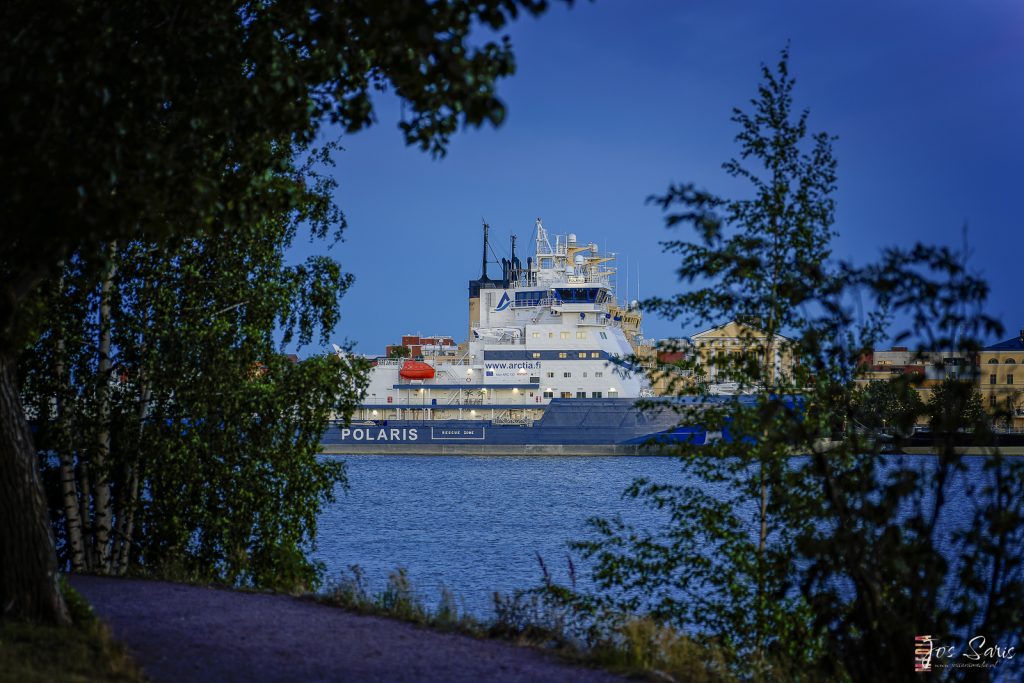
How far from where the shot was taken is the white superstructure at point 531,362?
49.2 meters

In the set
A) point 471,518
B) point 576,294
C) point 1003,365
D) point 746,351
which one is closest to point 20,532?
point 746,351

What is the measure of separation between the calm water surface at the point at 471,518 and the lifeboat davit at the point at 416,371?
536 centimetres

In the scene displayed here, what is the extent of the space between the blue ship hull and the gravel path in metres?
38.0

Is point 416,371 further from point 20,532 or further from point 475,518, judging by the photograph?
point 20,532

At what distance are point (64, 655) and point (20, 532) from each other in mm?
1120

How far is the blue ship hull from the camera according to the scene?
→ 4697 cm

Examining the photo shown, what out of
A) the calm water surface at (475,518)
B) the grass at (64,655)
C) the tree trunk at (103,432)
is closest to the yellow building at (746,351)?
the calm water surface at (475,518)

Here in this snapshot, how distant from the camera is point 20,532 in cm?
616

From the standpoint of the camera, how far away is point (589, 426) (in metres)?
47.0

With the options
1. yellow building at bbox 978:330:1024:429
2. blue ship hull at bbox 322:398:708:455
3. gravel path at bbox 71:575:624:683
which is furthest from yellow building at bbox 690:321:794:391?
yellow building at bbox 978:330:1024:429

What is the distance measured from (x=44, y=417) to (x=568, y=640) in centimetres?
585

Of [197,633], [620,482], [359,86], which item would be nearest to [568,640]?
[197,633]

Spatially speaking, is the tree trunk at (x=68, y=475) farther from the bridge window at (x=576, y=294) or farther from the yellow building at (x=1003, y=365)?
the yellow building at (x=1003, y=365)

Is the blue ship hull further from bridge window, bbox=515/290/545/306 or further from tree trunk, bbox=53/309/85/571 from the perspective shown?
tree trunk, bbox=53/309/85/571
